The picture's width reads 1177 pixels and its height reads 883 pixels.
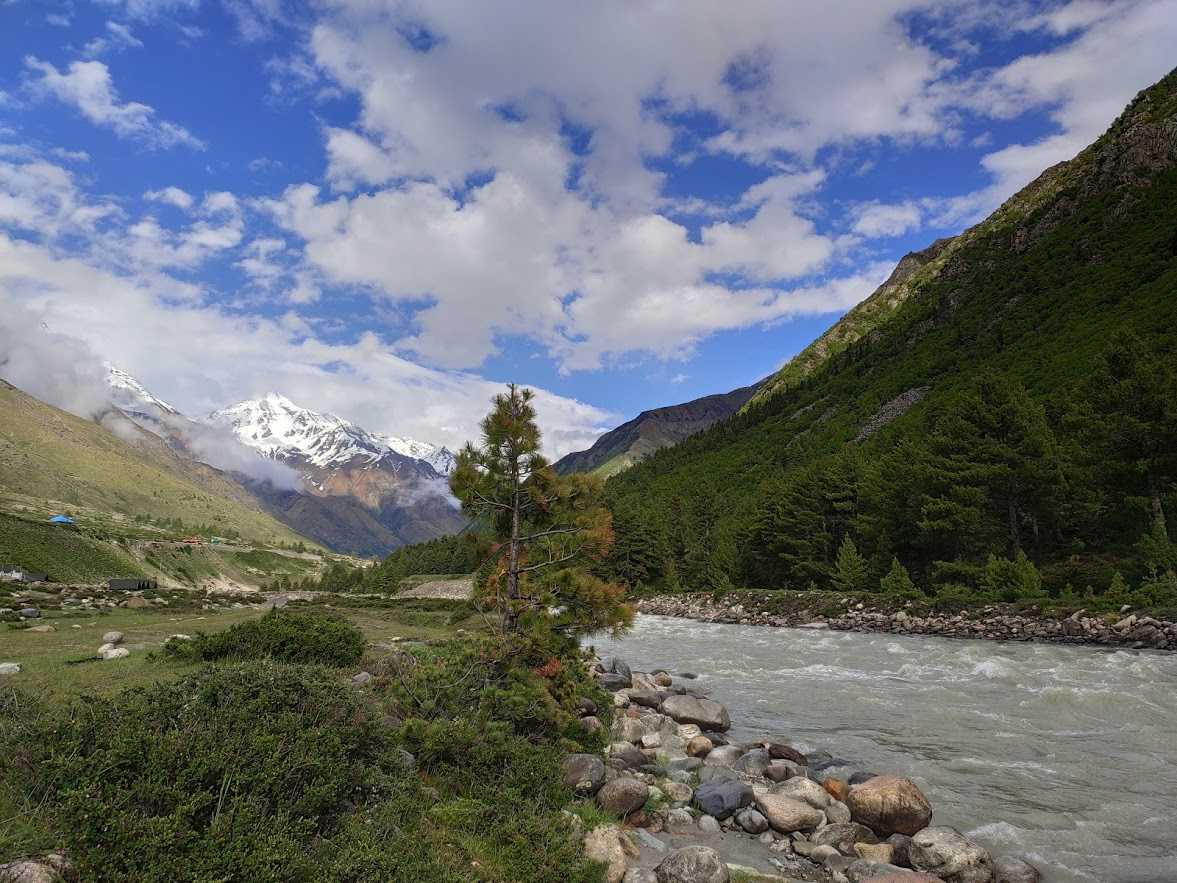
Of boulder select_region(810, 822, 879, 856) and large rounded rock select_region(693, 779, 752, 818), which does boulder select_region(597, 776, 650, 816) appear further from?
boulder select_region(810, 822, 879, 856)

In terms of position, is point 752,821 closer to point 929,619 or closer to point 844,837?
point 844,837

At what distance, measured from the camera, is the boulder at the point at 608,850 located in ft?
25.7

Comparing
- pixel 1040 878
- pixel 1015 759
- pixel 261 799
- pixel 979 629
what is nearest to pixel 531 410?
pixel 261 799

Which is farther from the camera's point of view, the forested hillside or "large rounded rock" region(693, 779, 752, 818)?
the forested hillside

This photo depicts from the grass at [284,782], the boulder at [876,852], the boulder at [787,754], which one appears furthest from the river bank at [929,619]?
the grass at [284,782]

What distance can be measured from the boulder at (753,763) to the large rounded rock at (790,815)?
2.23m

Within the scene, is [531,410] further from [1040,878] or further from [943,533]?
[943,533]

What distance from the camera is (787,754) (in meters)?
13.9

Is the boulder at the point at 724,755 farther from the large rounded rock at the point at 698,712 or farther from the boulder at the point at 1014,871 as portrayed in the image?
the boulder at the point at 1014,871

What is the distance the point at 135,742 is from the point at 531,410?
36.1 feet

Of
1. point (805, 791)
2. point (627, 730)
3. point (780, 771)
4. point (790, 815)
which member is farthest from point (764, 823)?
point (627, 730)

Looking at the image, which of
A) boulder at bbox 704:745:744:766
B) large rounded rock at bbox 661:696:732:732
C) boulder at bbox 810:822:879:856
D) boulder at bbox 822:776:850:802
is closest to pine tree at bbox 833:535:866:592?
large rounded rock at bbox 661:696:732:732

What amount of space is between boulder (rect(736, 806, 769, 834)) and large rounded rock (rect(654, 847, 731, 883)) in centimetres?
270

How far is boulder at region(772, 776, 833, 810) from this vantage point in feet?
36.6
